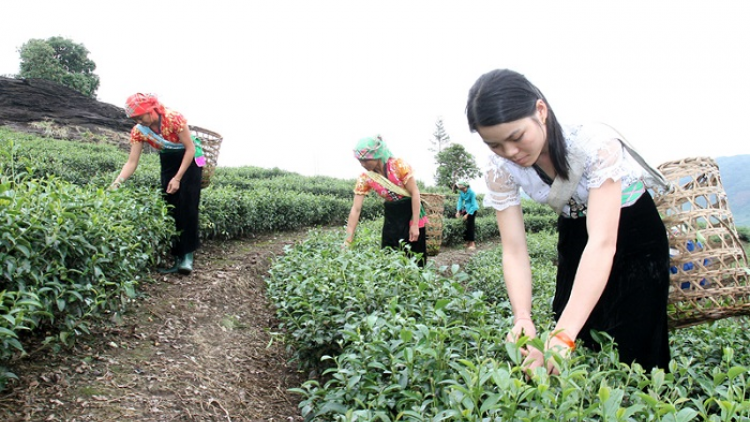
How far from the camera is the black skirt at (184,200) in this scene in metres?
4.32

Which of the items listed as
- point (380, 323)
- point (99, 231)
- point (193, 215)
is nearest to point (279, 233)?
point (193, 215)

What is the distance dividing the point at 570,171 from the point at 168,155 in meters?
3.46

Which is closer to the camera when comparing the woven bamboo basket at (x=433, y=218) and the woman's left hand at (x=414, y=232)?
the woman's left hand at (x=414, y=232)

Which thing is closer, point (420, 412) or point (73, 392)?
point (420, 412)

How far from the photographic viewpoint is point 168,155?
168 inches

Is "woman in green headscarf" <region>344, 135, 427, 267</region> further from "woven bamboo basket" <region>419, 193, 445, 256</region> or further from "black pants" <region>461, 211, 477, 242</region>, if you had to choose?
"black pants" <region>461, 211, 477, 242</region>

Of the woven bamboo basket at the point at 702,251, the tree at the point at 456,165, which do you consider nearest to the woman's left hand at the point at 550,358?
the woven bamboo basket at the point at 702,251

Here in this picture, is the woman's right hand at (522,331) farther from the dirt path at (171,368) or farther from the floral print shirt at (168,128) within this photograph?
the floral print shirt at (168,128)

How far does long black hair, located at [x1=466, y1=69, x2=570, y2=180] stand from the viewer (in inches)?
59.9

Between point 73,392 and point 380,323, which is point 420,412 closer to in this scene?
point 380,323

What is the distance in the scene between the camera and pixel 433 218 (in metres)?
5.16

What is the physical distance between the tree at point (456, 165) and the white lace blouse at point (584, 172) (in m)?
21.9

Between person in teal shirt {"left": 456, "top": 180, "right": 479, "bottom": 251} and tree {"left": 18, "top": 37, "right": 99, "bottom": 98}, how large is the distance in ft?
61.9

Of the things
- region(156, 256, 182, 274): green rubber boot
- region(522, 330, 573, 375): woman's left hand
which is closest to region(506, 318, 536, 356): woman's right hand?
region(522, 330, 573, 375): woman's left hand
